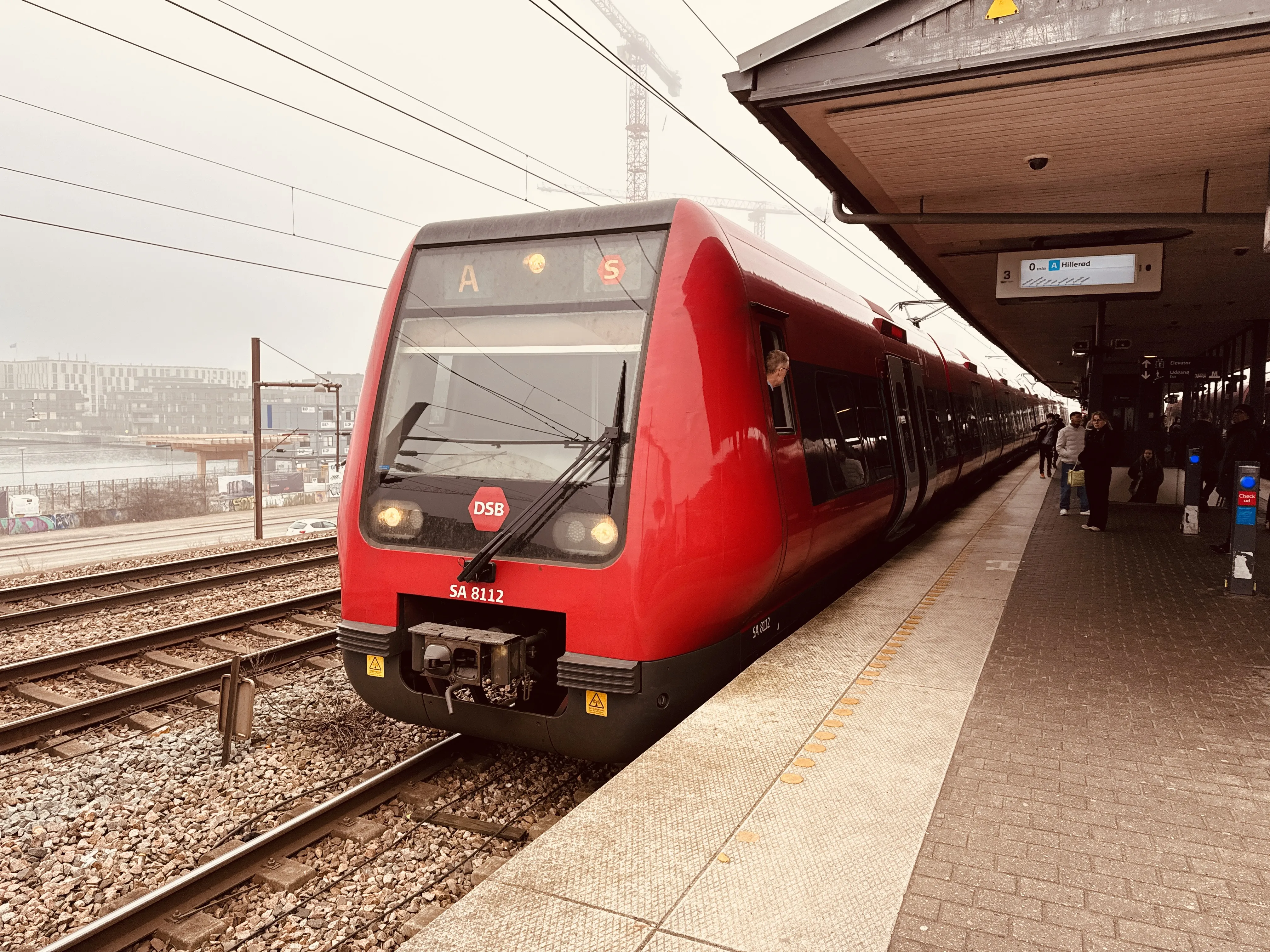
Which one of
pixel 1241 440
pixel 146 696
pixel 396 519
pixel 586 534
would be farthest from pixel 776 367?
pixel 1241 440

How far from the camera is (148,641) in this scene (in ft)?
25.4

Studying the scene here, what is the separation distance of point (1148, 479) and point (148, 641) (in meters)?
15.9

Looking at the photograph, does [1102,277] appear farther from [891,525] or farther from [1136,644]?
[1136,644]

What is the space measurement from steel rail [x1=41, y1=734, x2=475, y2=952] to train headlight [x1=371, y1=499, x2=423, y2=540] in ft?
4.38

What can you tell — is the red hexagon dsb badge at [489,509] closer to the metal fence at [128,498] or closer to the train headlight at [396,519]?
the train headlight at [396,519]

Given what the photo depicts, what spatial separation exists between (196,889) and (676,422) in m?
3.03

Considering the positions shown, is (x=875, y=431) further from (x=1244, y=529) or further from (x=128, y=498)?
(x=128, y=498)

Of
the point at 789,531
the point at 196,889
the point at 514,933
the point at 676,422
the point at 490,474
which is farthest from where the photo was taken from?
the point at 789,531

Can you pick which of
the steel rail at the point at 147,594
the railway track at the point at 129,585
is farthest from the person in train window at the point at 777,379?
the railway track at the point at 129,585

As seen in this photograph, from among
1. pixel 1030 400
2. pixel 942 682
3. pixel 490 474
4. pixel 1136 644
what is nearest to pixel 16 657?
pixel 490 474

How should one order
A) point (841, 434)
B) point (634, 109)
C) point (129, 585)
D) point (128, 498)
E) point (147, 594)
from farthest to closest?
point (634, 109) < point (128, 498) < point (129, 585) < point (147, 594) < point (841, 434)

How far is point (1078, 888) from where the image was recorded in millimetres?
2713

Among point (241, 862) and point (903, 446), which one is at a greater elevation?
point (903, 446)

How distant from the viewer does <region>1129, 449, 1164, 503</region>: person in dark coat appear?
1561 cm
